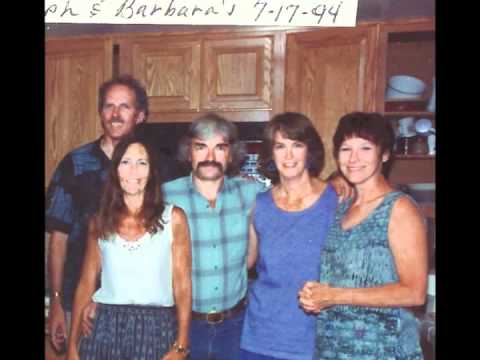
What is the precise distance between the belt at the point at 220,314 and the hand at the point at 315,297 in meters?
0.12

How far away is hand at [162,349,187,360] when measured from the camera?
1030mm

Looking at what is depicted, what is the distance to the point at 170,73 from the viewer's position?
1065 millimetres

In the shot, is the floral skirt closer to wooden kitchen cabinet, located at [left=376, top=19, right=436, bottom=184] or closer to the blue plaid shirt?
the blue plaid shirt

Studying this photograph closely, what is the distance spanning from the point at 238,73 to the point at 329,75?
0.18 metres

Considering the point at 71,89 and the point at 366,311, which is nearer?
the point at 366,311

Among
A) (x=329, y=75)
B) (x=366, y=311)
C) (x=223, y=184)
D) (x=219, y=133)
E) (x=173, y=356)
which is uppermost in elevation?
(x=329, y=75)

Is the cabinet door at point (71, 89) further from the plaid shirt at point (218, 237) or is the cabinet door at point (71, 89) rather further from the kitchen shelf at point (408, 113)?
the kitchen shelf at point (408, 113)

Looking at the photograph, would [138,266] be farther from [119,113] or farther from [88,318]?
[119,113]

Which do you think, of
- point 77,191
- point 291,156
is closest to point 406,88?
point 291,156

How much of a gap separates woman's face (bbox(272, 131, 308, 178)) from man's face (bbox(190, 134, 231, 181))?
0.10 m

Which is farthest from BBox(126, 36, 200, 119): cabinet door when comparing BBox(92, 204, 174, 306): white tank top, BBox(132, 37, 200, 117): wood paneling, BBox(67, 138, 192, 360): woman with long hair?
BBox(92, 204, 174, 306): white tank top

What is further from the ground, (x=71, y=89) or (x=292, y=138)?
(x=71, y=89)
